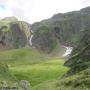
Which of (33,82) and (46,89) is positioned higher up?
(46,89)

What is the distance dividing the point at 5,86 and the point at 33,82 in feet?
259

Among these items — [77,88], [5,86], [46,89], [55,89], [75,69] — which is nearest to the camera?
[5,86]

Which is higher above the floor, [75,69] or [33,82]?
[75,69]

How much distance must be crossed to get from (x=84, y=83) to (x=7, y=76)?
21263 mm

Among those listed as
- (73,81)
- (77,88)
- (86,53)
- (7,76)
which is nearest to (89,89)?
(77,88)

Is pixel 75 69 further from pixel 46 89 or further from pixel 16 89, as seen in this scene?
pixel 16 89

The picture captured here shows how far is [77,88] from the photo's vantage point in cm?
6372

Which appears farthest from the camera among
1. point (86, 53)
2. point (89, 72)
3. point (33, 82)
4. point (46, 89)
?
point (86, 53)

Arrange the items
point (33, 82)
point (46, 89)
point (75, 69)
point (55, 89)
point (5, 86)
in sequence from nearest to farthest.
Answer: point (5, 86) → point (55, 89) → point (46, 89) → point (75, 69) → point (33, 82)

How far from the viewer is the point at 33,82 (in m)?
138

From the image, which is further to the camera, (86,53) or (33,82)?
(86,53)

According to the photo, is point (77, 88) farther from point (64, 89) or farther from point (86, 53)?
point (86, 53)

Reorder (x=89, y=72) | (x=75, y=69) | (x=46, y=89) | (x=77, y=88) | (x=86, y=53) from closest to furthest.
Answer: (x=77, y=88), (x=46, y=89), (x=89, y=72), (x=75, y=69), (x=86, y=53)

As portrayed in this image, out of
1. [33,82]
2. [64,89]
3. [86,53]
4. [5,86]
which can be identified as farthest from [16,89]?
[86,53]
